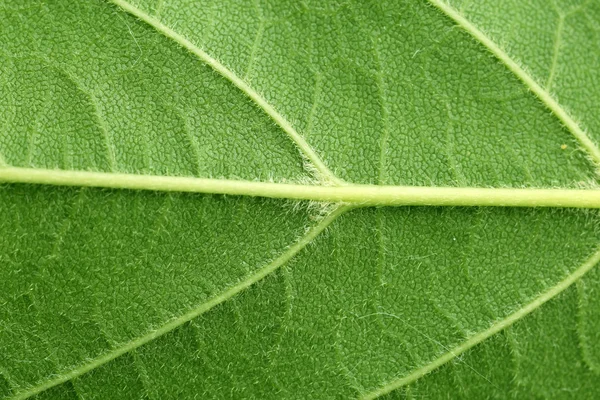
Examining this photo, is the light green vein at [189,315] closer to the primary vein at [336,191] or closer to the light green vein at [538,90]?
the primary vein at [336,191]

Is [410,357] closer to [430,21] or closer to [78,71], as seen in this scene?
[430,21]

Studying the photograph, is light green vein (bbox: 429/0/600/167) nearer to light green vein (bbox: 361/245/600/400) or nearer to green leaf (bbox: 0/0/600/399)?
green leaf (bbox: 0/0/600/399)

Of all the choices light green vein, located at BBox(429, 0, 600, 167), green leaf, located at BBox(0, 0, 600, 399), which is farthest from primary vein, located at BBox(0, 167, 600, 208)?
light green vein, located at BBox(429, 0, 600, 167)

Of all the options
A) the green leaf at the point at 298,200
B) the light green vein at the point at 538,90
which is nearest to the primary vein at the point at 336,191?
the green leaf at the point at 298,200

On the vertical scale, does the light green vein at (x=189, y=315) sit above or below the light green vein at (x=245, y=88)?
below

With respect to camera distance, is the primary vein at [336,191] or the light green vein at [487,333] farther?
the light green vein at [487,333]

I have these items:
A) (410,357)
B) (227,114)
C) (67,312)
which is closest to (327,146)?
(227,114)

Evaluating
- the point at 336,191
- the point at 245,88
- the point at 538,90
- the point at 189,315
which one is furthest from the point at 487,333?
the point at 245,88
